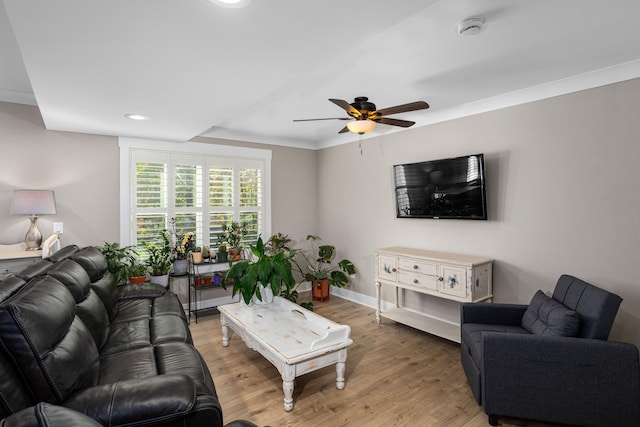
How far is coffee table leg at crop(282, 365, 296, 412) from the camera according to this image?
2.30 metres

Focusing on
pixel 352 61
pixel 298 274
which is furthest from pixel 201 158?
pixel 352 61

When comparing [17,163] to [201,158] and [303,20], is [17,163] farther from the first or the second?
[303,20]

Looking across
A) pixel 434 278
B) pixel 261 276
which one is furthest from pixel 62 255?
pixel 434 278

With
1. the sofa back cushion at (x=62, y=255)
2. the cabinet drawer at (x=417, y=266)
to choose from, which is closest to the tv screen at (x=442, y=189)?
the cabinet drawer at (x=417, y=266)

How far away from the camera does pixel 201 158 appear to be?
461 cm

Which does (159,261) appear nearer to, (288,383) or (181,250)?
(181,250)

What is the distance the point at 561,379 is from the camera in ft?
6.77

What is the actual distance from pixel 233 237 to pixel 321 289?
1.54 meters

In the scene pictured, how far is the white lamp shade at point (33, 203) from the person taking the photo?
127 inches

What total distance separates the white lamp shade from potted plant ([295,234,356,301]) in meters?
2.99

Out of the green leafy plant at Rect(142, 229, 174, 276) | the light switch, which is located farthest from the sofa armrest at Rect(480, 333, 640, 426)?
the light switch

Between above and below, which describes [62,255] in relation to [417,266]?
above

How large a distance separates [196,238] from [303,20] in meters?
3.70

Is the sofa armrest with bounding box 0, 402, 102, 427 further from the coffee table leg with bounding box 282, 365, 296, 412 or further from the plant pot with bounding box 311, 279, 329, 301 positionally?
the plant pot with bounding box 311, 279, 329, 301
